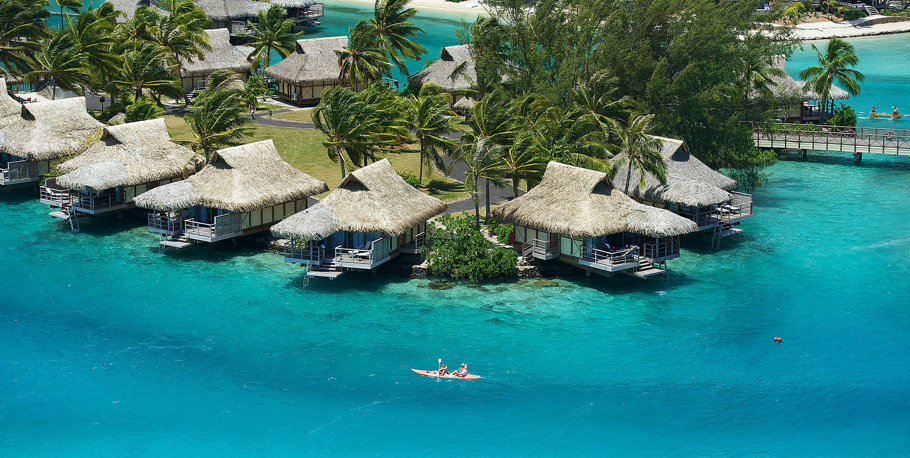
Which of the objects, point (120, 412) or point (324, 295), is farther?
point (324, 295)

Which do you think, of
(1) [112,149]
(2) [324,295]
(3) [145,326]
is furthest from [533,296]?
(1) [112,149]

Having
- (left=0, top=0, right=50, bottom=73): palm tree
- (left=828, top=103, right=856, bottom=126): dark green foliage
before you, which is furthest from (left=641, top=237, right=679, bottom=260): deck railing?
(left=0, top=0, right=50, bottom=73): palm tree

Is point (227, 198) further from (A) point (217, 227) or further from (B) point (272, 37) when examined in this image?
(B) point (272, 37)

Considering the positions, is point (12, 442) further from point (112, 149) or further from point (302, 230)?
point (112, 149)

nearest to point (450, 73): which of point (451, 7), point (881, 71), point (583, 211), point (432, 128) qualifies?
point (432, 128)

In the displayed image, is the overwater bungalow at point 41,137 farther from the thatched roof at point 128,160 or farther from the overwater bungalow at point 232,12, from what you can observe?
the overwater bungalow at point 232,12
